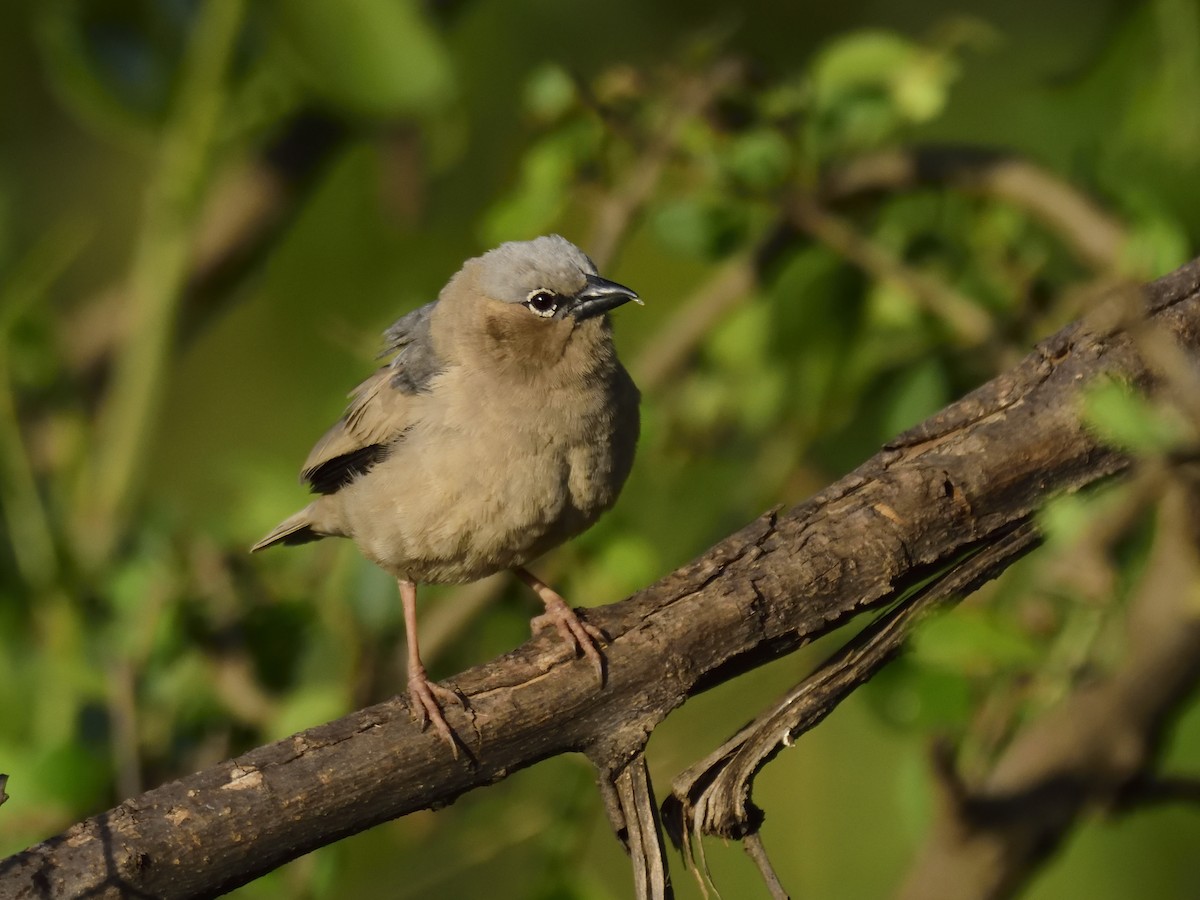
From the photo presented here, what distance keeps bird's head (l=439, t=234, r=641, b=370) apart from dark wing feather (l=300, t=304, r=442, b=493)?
16 cm

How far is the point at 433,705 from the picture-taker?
286 centimetres

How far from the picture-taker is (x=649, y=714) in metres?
3.01

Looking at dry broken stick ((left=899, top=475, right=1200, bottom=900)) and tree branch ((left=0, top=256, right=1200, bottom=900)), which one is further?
dry broken stick ((left=899, top=475, right=1200, bottom=900))

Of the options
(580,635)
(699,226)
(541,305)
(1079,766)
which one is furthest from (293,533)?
(1079,766)

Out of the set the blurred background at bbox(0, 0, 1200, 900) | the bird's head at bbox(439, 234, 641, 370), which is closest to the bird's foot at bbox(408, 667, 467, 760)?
the blurred background at bbox(0, 0, 1200, 900)

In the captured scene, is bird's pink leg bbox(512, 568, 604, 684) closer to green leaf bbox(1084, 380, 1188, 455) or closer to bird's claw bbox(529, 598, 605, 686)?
bird's claw bbox(529, 598, 605, 686)

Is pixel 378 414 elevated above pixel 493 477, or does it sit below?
above

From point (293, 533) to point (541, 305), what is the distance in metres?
1.20

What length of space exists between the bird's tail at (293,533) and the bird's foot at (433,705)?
1.88 m

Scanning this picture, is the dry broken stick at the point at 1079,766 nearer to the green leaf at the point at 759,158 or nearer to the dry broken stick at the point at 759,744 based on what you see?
the green leaf at the point at 759,158

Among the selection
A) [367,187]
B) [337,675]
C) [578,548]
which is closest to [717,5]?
[367,187]

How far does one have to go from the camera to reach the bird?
391 cm

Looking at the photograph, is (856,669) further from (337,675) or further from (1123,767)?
(337,675)

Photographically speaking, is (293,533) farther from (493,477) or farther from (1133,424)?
(1133,424)
